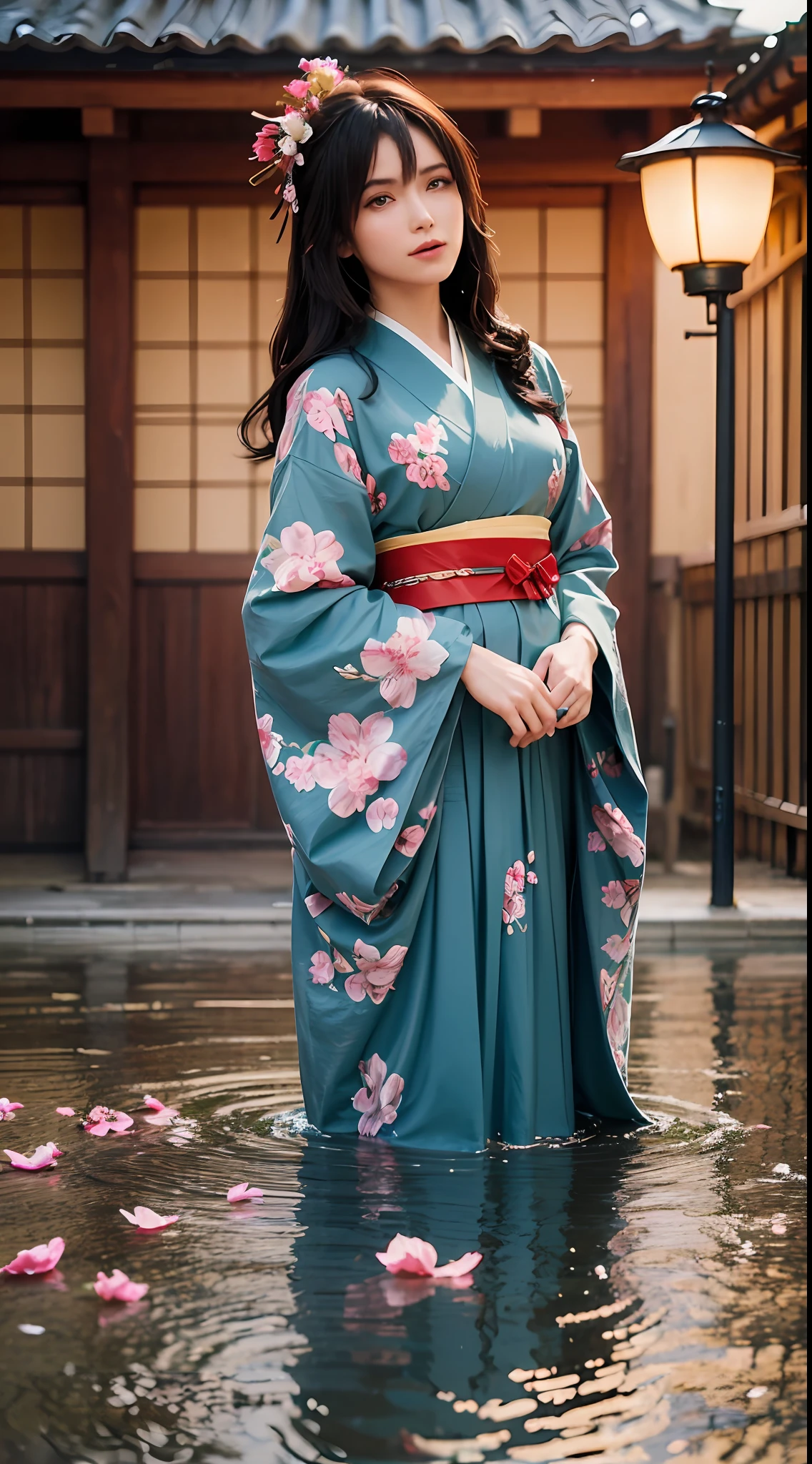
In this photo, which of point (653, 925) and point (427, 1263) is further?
point (653, 925)

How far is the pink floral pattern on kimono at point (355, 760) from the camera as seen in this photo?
2.97 metres

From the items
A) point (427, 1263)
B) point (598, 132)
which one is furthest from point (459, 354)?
point (598, 132)

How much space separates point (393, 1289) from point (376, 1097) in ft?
2.12

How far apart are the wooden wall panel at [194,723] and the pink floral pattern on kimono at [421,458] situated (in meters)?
5.16

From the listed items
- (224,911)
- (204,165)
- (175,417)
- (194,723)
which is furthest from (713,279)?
(194,723)

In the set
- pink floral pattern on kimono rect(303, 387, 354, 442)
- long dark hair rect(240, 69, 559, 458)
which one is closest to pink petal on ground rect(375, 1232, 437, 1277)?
pink floral pattern on kimono rect(303, 387, 354, 442)

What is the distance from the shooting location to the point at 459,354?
3229 millimetres

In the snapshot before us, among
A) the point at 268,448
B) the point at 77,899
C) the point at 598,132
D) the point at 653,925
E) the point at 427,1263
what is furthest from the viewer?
the point at 598,132

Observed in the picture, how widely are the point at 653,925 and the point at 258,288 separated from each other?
3.65 meters

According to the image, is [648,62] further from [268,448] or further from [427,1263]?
[427,1263]

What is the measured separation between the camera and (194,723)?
8227mm

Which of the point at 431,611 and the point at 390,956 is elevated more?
the point at 431,611

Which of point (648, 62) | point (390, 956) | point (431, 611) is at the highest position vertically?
point (648, 62)

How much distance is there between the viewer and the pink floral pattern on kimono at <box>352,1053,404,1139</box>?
312cm
